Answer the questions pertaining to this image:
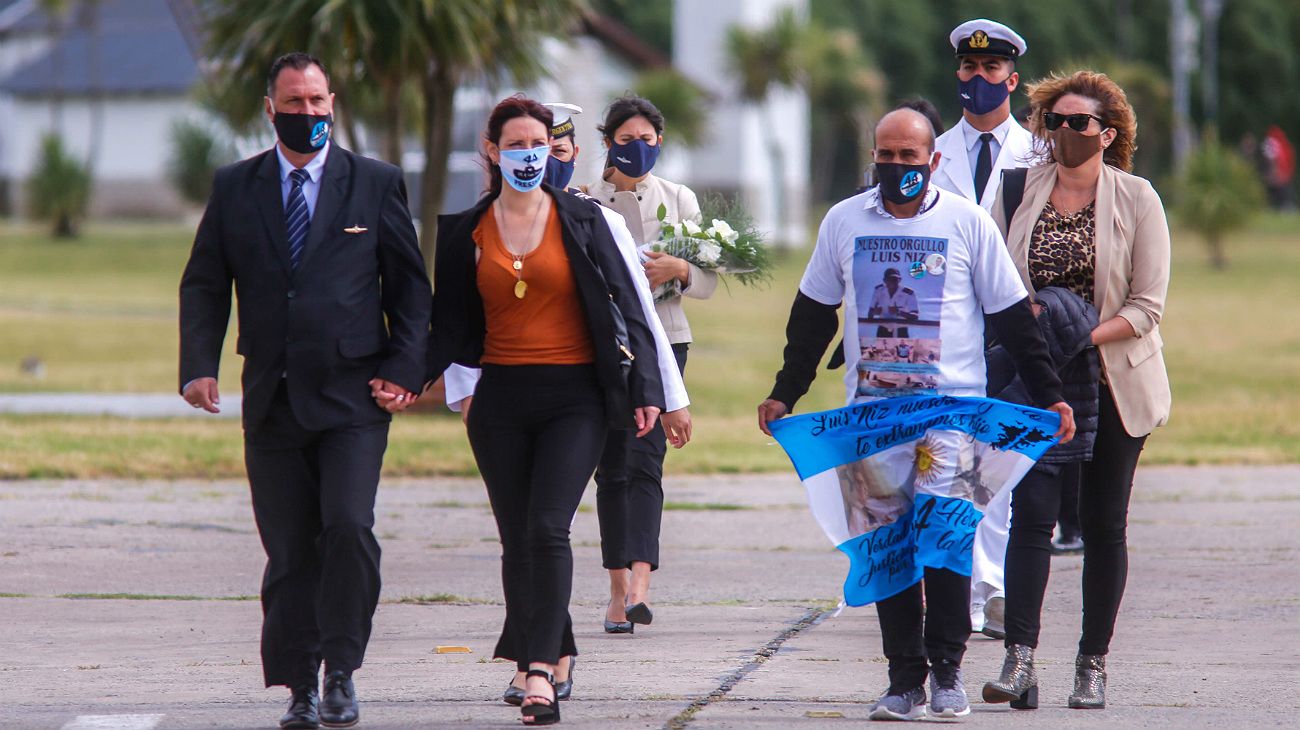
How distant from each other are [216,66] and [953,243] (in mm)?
11320

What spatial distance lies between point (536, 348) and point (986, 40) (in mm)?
2390

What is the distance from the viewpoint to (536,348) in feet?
17.7

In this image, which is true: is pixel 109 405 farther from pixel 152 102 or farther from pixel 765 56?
pixel 152 102

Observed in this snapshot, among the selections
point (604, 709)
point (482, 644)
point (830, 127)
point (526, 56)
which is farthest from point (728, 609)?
point (830, 127)

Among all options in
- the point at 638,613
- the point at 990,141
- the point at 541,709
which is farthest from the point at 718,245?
the point at 541,709

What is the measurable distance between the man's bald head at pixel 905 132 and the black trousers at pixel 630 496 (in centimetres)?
168

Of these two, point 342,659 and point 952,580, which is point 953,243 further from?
point 342,659

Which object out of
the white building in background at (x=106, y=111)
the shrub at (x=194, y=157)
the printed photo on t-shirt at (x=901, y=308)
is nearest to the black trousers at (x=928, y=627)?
the printed photo on t-shirt at (x=901, y=308)

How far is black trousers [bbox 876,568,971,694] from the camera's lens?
17.6ft

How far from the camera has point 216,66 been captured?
50.9ft

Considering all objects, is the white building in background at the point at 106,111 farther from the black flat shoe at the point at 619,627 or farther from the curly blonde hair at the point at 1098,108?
the curly blonde hair at the point at 1098,108

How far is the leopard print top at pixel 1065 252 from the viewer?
5633 millimetres

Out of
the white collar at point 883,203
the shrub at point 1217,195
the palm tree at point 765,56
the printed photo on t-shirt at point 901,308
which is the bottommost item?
the printed photo on t-shirt at point 901,308

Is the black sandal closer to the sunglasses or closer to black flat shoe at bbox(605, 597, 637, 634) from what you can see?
black flat shoe at bbox(605, 597, 637, 634)
